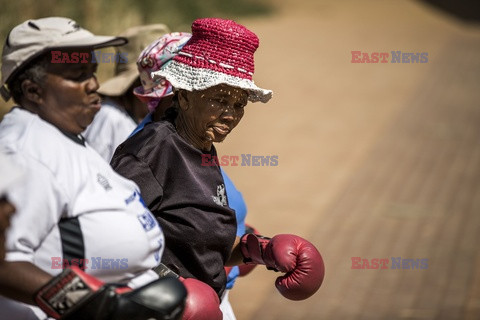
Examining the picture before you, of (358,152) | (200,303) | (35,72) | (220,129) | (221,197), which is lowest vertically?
(358,152)

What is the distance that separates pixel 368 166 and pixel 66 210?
25.6 feet

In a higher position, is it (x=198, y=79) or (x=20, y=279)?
(x=198, y=79)

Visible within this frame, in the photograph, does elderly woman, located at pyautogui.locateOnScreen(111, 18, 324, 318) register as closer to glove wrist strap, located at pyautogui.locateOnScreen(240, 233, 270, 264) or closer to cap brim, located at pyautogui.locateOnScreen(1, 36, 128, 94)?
glove wrist strap, located at pyautogui.locateOnScreen(240, 233, 270, 264)

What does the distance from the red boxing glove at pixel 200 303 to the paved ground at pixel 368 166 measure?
3366 millimetres

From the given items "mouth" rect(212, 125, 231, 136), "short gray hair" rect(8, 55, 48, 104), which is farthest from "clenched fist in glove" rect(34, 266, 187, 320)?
"mouth" rect(212, 125, 231, 136)

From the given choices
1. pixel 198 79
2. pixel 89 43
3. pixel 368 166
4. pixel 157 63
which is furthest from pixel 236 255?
pixel 368 166

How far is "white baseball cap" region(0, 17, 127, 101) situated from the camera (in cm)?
230

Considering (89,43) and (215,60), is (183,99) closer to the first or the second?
(215,60)

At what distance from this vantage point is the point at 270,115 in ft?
38.4

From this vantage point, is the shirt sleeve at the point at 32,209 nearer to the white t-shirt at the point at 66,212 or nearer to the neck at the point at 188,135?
the white t-shirt at the point at 66,212

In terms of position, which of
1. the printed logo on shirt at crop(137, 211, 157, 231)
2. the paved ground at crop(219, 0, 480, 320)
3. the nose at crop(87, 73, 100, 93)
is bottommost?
the paved ground at crop(219, 0, 480, 320)

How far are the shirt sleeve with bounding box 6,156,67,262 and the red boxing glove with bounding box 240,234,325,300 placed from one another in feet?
3.82

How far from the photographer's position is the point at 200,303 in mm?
2557

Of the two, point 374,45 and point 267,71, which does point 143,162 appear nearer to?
point 267,71
